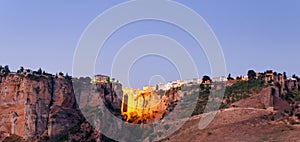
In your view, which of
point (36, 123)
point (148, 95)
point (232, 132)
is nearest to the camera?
point (232, 132)

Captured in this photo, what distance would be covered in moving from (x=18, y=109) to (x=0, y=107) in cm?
263

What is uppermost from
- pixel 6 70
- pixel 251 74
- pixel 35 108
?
pixel 6 70

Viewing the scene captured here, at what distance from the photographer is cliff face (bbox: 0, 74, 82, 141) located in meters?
100

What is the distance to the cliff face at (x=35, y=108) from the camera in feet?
328

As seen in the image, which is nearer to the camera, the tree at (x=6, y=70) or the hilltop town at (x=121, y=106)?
the hilltop town at (x=121, y=106)

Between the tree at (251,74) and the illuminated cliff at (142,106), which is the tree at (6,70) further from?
the tree at (251,74)

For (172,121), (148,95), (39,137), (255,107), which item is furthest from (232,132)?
(148,95)

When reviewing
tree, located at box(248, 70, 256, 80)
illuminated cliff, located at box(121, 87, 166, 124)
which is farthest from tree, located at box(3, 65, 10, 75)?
tree, located at box(248, 70, 256, 80)

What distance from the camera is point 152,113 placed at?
11406cm

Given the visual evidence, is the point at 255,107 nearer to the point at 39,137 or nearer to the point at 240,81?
the point at 240,81

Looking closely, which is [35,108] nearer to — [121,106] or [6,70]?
[6,70]

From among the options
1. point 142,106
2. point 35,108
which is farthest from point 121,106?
point 35,108

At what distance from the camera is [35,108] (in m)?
101

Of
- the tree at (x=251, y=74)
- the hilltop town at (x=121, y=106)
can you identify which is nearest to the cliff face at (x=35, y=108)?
the hilltop town at (x=121, y=106)
